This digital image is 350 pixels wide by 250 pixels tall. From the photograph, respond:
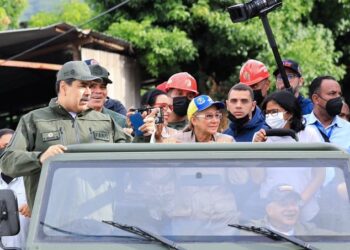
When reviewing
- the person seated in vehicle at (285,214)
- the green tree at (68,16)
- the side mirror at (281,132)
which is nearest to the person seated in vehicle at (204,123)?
the side mirror at (281,132)

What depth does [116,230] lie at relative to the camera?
4.77 metres

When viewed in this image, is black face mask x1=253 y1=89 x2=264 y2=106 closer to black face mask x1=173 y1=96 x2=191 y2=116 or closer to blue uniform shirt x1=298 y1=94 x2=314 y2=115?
blue uniform shirt x1=298 y1=94 x2=314 y2=115

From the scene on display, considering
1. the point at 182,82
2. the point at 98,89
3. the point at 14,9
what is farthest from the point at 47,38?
the point at 14,9

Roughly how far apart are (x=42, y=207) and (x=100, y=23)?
543 inches

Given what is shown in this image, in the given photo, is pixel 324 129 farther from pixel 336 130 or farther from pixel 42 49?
pixel 42 49

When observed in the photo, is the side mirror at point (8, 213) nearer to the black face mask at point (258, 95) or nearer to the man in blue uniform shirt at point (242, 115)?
the man in blue uniform shirt at point (242, 115)

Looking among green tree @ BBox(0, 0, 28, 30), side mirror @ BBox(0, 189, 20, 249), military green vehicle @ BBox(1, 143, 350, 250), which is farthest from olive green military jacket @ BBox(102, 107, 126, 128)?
green tree @ BBox(0, 0, 28, 30)

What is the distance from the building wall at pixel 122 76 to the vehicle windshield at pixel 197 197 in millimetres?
10555

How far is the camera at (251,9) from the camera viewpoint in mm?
8273

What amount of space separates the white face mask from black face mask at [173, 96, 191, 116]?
4.06 ft

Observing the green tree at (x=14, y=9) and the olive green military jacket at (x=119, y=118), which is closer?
the olive green military jacket at (x=119, y=118)

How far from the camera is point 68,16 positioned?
2367 centimetres

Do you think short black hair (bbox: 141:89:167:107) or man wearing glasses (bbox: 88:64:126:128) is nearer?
man wearing glasses (bbox: 88:64:126:128)

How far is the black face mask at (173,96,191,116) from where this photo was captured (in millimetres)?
8359
